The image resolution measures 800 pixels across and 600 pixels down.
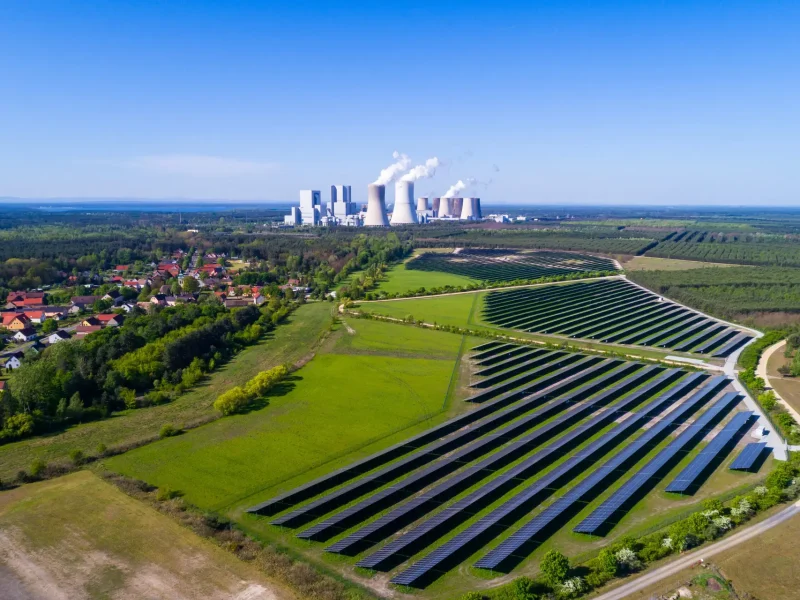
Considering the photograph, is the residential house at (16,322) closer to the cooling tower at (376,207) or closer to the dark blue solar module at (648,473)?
the dark blue solar module at (648,473)

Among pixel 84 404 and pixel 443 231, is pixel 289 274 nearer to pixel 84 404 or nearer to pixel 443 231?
pixel 84 404

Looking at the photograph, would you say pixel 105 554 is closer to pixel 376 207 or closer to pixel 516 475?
pixel 516 475

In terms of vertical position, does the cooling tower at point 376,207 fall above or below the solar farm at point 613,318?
above

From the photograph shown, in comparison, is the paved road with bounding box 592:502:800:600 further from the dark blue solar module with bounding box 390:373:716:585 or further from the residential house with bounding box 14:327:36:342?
the residential house with bounding box 14:327:36:342

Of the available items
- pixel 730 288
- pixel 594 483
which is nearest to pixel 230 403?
pixel 594 483

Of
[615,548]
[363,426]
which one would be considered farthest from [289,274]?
[615,548]

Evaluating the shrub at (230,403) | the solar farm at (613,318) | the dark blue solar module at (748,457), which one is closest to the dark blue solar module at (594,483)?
the dark blue solar module at (748,457)
